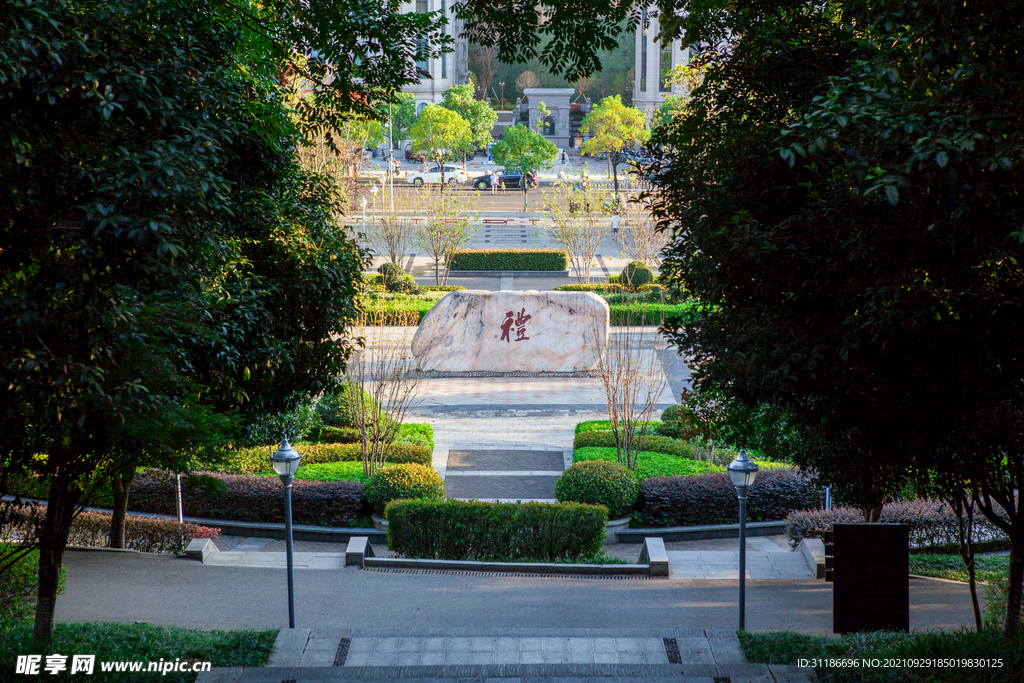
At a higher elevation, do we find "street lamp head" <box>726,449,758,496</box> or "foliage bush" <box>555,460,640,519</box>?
"street lamp head" <box>726,449,758,496</box>

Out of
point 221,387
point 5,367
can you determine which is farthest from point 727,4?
point 5,367

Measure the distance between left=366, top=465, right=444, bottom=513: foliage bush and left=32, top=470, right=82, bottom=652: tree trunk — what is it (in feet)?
22.4

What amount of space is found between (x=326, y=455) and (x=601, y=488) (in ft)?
19.1

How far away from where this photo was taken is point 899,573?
8773mm

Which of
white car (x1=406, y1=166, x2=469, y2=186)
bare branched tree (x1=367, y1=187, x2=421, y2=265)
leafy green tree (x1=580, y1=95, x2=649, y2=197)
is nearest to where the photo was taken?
bare branched tree (x1=367, y1=187, x2=421, y2=265)

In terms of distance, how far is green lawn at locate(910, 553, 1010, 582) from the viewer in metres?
11.3

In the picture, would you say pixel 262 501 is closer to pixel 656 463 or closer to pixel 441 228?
pixel 656 463

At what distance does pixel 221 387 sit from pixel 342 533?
21.1 ft

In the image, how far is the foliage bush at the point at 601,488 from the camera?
13883 mm

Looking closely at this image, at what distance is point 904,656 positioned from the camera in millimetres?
6875

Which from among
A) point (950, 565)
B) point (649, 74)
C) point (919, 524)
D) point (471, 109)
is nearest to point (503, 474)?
point (919, 524)

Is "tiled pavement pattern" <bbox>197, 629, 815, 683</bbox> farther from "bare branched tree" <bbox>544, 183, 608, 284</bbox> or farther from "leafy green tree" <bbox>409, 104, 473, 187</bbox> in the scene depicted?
"leafy green tree" <bbox>409, 104, 473, 187</bbox>

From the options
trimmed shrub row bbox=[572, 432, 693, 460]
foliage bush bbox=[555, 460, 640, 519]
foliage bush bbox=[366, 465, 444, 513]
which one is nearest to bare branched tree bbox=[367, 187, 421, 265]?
trimmed shrub row bbox=[572, 432, 693, 460]

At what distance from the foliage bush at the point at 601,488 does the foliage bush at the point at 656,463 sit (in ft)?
3.63
